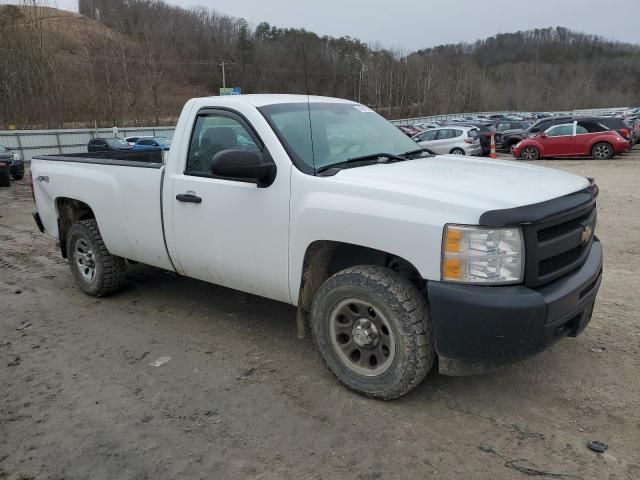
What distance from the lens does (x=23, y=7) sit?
4091 centimetres

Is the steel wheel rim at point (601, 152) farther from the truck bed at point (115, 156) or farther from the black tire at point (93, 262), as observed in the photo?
the black tire at point (93, 262)

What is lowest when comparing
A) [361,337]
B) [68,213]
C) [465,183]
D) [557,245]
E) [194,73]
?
[361,337]

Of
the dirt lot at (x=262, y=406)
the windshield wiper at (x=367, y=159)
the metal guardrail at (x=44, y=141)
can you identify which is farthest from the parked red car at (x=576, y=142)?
the windshield wiper at (x=367, y=159)

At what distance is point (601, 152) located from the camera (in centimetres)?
1986

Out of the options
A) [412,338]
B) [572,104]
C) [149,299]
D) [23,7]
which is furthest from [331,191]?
A: [572,104]

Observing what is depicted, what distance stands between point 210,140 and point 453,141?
1815 centimetres

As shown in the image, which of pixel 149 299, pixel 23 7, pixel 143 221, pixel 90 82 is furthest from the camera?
pixel 90 82

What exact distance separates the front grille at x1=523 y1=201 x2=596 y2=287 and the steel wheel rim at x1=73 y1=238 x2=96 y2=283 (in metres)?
4.31

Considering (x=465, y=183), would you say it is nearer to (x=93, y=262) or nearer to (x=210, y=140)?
(x=210, y=140)

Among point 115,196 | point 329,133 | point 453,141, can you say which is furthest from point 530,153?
point 115,196

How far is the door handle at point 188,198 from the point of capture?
4.09 meters

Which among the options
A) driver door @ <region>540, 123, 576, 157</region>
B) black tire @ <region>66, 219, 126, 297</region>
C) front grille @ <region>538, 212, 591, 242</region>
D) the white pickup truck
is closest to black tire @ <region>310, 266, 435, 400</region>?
the white pickup truck

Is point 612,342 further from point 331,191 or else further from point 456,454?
point 331,191

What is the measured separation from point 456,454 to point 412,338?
2.16 feet
